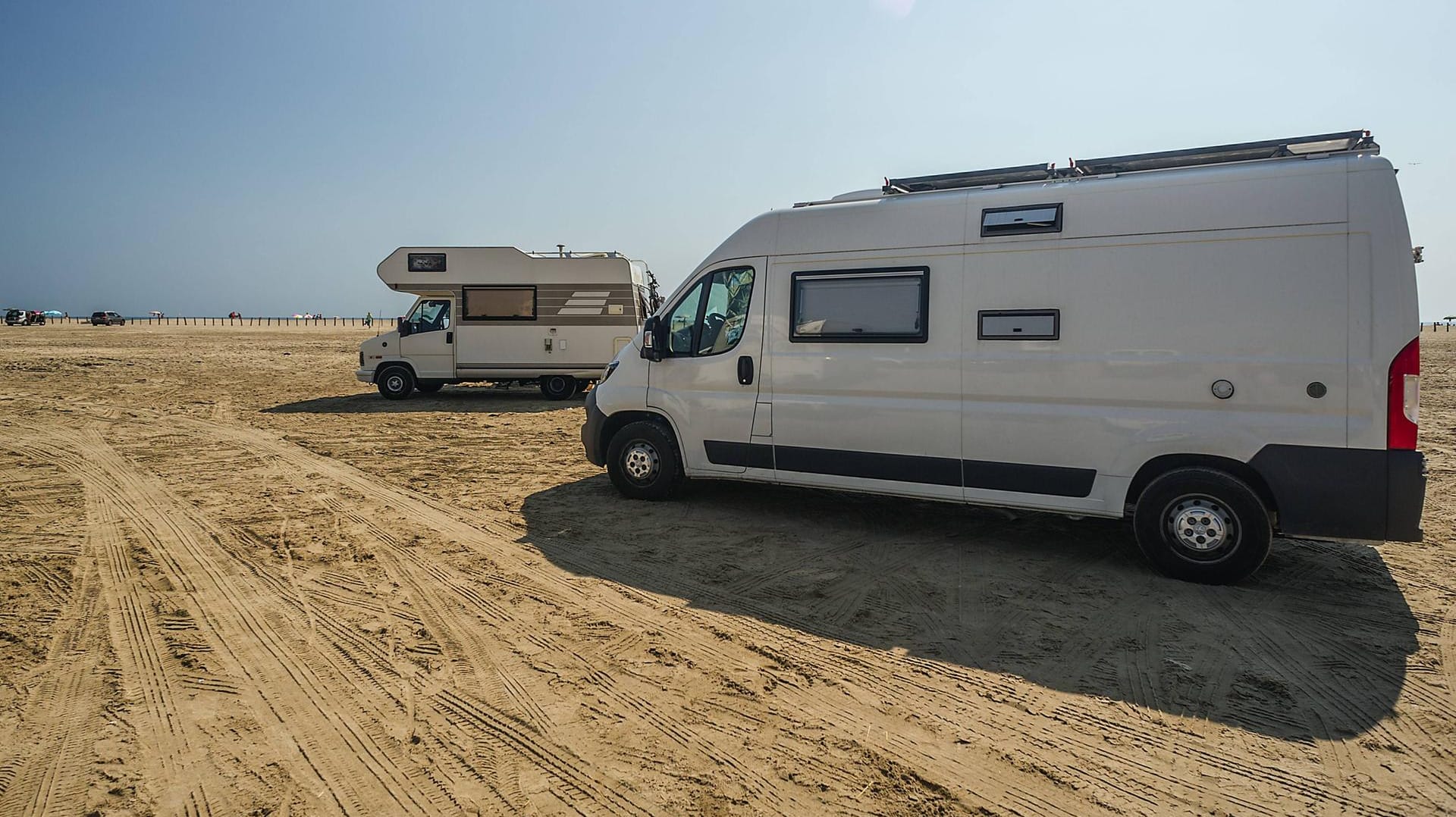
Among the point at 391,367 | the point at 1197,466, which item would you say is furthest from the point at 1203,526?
the point at 391,367

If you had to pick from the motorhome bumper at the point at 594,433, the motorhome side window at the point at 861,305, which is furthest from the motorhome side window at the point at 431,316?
the motorhome side window at the point at 861,305

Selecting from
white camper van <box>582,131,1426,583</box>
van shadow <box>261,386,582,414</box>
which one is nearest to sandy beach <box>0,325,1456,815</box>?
white camper van <box>582,131,1426,583</box>

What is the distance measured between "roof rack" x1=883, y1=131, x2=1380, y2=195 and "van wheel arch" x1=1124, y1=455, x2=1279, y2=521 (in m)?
2.04

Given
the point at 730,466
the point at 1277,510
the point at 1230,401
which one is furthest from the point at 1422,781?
the point at 730,466

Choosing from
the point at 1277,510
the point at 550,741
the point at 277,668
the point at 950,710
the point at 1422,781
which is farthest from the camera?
the point at 1277,510

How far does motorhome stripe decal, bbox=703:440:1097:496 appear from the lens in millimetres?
5699

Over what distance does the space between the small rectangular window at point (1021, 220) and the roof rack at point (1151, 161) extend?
0.44m

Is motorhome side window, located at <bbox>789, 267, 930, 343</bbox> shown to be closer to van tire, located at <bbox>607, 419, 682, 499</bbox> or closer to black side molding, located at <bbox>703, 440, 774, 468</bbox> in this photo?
black side molding, located at <bbox>703, 440, 774, 468</bbox>

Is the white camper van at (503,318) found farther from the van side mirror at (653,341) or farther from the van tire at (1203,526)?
the van tire at (1203,526)

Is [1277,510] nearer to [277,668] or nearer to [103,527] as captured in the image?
[277,668]

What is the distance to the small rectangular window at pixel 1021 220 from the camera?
5.69 meters

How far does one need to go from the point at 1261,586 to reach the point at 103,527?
8833mm

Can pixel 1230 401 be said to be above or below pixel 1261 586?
above

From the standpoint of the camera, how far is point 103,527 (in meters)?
6.73
